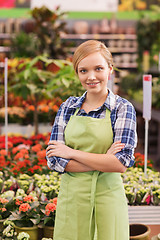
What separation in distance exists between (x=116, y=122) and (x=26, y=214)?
35.9 inches

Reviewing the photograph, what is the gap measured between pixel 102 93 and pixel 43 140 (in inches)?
89.4

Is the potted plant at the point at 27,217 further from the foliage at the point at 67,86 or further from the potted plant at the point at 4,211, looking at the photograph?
the foliage at the point at 67,86

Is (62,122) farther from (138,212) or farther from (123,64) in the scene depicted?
(123,64)

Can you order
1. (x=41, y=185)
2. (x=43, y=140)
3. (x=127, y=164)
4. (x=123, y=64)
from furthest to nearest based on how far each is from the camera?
1. (x=123, y=64)
2. (x=43, y=140)
3. (x=41, y=185)
4. (x=127, y=164)

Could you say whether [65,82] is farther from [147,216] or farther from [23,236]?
[23,236]

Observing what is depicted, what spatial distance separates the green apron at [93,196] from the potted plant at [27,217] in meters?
0.56

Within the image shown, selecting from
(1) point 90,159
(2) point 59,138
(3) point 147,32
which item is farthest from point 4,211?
(3) point 147,32

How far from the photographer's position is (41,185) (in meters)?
2.59

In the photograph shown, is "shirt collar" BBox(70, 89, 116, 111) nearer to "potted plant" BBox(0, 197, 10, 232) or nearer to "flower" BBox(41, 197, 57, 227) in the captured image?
"flower" BBox(41, 197, 57, 227)

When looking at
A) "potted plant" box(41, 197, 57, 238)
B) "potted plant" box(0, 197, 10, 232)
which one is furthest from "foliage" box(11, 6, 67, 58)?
"potted plant" box(41, 197, 57, 238)

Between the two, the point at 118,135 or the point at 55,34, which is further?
the point at 55,34

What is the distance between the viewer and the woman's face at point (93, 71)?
5.02 ft

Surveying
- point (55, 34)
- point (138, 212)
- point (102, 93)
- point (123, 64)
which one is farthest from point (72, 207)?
point (123, 64)

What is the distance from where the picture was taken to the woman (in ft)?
5.02
